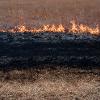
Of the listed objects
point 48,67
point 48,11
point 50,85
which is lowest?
point 50,85

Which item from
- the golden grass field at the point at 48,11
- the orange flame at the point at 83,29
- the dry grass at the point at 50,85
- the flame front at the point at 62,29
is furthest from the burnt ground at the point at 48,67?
the golden grass field at the point at 48,11

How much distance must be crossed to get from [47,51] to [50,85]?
13.7ft

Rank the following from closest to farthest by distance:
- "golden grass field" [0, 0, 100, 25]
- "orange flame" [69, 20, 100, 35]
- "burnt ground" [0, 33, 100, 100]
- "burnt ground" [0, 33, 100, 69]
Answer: "burnt ground" [0, 33, 100, 100] → "burnt ground" [0, 33, 100, 69] → "orange flame" [69, 20, 100, 35] → "golden grass field" [0, 0, 100, 25]

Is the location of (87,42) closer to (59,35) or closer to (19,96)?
(59,35)

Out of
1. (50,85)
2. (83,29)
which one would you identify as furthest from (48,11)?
(50,85)

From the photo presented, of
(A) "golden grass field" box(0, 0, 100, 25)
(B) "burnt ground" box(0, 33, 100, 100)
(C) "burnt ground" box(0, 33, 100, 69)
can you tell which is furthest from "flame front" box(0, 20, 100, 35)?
(C) "burnt ground" box(0, 33, 100, 69)

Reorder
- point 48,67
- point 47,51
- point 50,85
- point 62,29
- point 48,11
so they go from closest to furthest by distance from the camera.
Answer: point 50,85, point 48,67, point 47,51, point 62,29, point 48,11

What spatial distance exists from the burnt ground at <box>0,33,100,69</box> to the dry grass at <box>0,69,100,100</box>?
1.02 m

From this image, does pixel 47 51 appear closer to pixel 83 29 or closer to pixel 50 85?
pixel 50 85

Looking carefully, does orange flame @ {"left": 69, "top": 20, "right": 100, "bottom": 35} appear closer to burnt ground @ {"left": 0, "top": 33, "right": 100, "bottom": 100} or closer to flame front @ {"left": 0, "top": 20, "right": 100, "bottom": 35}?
flame front @ {"left": 0, "top": 20, "right": 100, "bottom": 35}

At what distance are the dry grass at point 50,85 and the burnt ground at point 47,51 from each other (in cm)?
102

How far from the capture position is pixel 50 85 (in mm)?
13977

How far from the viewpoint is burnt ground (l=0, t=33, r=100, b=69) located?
16.5 m

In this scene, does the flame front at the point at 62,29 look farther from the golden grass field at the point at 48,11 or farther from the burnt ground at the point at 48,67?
the burnt ground at the point at 48,67
